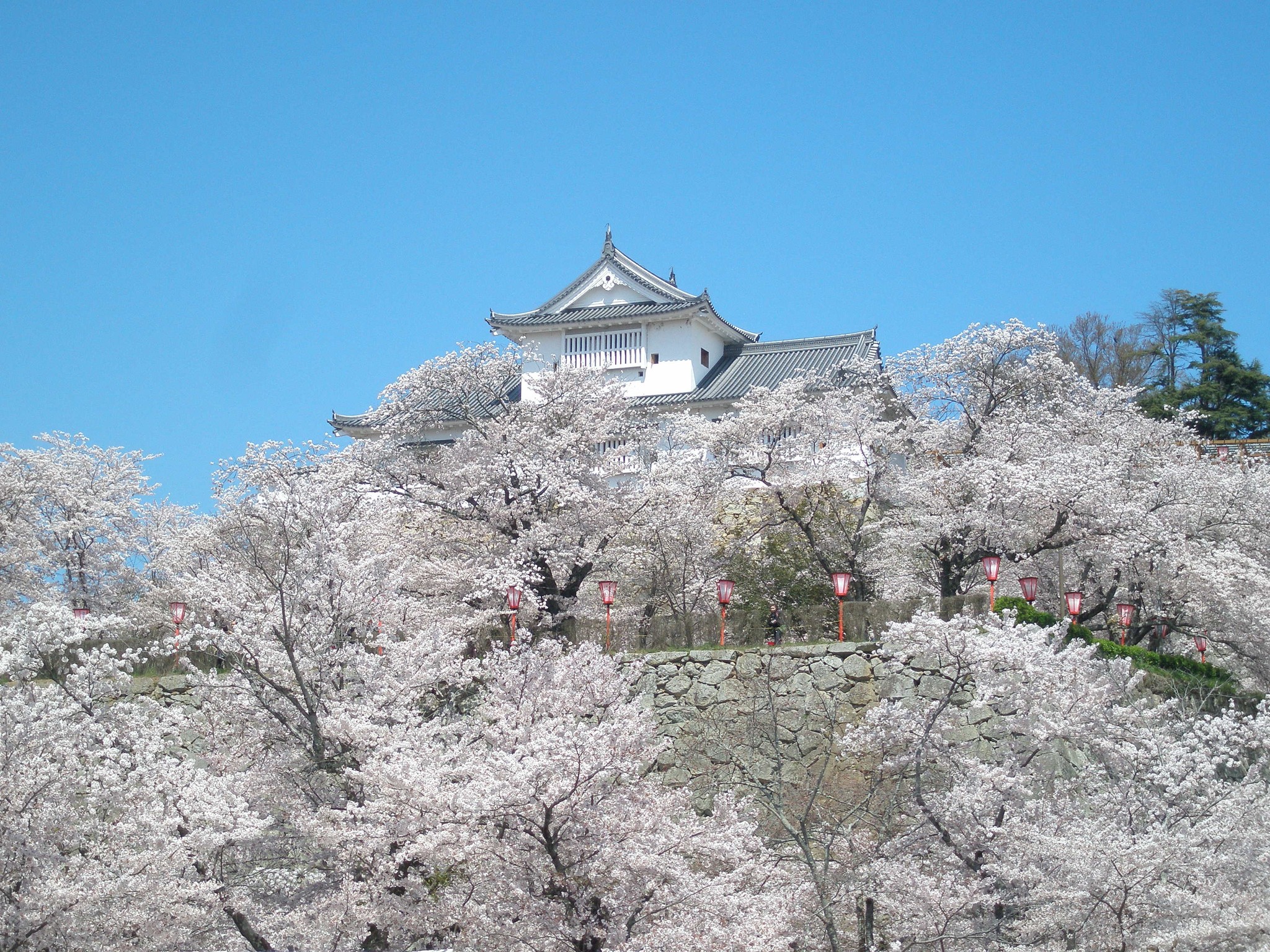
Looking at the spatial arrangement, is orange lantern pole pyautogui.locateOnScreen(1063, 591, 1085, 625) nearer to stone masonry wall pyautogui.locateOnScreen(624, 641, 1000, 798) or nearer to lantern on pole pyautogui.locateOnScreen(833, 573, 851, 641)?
stone masonry wall pyautogui.locateOnScreen(624, 641, 1000, 798)

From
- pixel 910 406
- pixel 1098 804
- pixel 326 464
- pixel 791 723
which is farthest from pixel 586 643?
pixel 910 406

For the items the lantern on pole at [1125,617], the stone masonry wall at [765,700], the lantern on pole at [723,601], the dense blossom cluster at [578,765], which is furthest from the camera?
the lantern on pole at [1125,617]

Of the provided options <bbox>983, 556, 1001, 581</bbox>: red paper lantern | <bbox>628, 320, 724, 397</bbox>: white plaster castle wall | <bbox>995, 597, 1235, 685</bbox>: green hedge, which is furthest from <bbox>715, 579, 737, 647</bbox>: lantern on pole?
<bbox>628, 320, 724, 397</bbox>: white plaster castle wall

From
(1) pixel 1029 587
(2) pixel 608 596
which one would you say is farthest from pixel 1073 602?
(2) pixel 608 596

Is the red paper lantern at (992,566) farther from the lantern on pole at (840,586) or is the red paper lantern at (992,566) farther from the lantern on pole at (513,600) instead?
the lantern on pole at (513,600)

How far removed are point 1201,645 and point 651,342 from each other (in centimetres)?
1403

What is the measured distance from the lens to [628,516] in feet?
66.0

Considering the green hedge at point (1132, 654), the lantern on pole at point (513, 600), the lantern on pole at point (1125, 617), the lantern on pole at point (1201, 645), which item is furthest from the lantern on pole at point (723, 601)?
the lantern on pole at point (1201, 645)

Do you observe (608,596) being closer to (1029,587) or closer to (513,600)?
(513,600)

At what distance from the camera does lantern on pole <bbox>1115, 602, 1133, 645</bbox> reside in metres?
18.0

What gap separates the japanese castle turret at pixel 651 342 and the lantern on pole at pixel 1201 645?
1014 centimetres

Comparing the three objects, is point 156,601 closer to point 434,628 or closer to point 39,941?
point 434,628

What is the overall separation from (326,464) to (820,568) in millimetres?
8173

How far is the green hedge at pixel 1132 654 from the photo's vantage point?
15.3 meters
